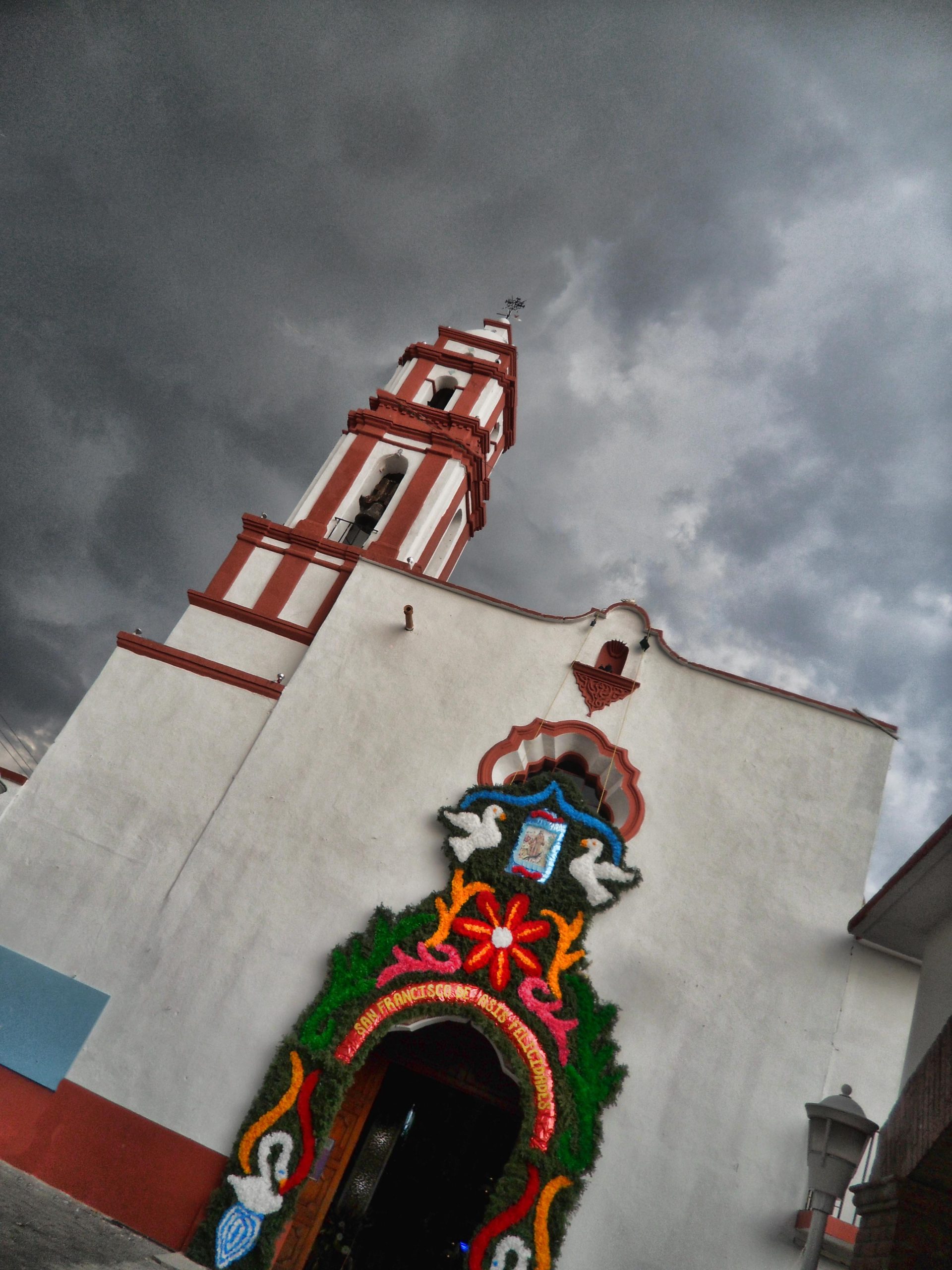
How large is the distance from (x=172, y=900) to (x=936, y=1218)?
7263mm

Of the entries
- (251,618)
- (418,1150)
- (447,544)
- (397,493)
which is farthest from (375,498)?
(418,1150)

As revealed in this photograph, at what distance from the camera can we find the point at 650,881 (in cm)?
799

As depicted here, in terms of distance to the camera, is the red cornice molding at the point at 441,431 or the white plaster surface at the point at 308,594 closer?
the white plaster surface at the point at 308,594

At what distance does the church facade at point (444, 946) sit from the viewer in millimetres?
6746

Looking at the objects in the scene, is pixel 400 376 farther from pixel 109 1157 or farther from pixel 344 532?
pixel 109 1157

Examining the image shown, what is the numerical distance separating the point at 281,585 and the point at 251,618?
84cm

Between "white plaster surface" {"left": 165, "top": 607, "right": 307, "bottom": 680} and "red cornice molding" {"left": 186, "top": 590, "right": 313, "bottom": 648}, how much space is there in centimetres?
5

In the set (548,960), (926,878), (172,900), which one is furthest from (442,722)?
(926,878)

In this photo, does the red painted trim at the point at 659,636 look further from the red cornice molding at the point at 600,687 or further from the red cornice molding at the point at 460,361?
the red cornice molding at the point at 460,361

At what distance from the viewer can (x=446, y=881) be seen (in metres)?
8.09

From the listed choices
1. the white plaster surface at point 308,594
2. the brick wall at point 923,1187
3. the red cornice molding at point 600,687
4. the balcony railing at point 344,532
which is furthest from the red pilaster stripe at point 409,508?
the brick wall at point 923,1187

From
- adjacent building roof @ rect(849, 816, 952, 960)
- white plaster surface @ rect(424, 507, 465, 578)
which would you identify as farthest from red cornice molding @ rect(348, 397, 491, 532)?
adjacent building roof @ rect(849, 816, 952, 960)

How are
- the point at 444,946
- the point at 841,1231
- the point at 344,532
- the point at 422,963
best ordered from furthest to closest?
the point at 344,532, the point at 444,946, the point at 422,963, the point at 841,1231

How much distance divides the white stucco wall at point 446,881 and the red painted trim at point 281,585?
5.65 feet
